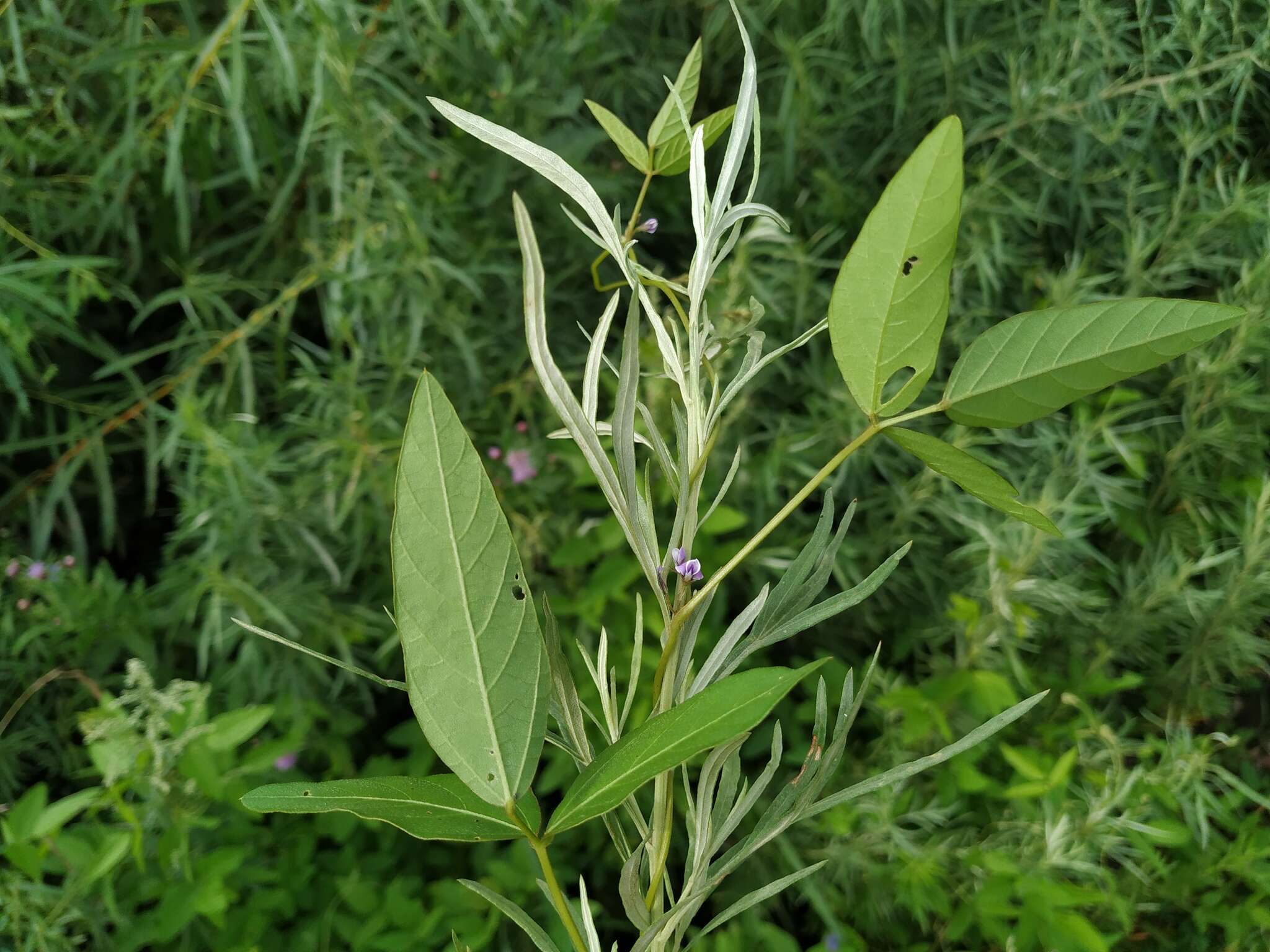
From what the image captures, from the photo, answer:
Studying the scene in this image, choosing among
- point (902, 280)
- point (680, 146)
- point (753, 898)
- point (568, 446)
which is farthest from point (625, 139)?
point (568, 446)

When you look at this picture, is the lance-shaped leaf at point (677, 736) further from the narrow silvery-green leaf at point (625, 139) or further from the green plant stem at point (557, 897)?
the narrow silvery-green leaf at point (625, 139)

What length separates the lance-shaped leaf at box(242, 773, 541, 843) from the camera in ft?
0.56

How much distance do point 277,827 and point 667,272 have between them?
827mm

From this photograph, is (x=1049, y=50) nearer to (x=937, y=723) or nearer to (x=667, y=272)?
(x=667, y=272)

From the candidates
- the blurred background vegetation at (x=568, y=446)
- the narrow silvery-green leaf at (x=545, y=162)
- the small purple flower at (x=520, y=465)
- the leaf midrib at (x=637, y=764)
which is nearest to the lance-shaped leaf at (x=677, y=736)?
the leaf midrib at (x=637, y=764)

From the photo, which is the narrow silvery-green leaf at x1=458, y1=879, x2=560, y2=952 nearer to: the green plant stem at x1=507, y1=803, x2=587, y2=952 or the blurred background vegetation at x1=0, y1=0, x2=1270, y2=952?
the green plant stem at x1=507, y1=803, x2=587, y2=952

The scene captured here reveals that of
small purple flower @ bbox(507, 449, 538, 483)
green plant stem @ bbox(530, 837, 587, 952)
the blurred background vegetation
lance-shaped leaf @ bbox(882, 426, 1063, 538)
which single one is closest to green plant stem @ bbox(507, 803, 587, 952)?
green plant stem @ bbox(530, 837, 587, 952)

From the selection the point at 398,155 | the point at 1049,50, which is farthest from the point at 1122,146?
the point at 398,155

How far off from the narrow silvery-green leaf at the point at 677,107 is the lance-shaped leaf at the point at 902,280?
96 mm

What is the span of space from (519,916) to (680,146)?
0.23m

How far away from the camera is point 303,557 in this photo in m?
0.95

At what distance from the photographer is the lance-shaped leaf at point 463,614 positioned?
0.53ft

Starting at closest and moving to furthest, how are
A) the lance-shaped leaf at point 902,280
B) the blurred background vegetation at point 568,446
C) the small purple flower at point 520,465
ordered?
the lance-shaped leaf at point 902,280 → the blurred background vegetation at point 568,446 → the small purple flower at point 520,465

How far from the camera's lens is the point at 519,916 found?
0.24 m
